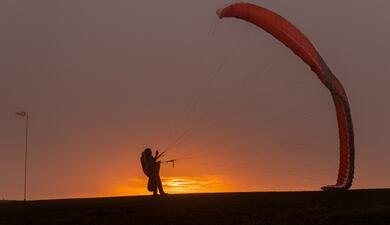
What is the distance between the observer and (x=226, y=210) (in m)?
25.3

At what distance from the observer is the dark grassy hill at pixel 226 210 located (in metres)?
22.5

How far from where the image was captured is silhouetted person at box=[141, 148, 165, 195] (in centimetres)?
3256

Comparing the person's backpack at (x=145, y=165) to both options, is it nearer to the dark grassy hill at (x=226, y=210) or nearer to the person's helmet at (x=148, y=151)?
the person's helmet at (x=148, y=151)

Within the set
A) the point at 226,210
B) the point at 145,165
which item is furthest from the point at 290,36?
the point at 226,210

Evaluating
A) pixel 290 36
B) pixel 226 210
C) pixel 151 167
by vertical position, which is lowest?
pixel 226 210

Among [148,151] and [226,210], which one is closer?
[226,210]

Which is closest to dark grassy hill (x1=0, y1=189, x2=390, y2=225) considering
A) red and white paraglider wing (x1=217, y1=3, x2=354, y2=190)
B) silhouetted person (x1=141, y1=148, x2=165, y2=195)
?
silhouetted person (x1=141, y1=148, x2=165, y2=195)

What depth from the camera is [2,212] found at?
29766mm

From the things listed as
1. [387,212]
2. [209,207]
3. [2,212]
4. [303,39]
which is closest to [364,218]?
[387,212]

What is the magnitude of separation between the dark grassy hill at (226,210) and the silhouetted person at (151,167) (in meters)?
2.15

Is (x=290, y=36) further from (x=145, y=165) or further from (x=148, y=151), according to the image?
(x=145, y=165)

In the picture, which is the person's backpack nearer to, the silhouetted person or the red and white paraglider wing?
the silhouetted person

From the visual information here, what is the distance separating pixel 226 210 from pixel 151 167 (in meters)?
8.39

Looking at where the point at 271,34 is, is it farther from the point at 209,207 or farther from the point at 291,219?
the point at 291,219
